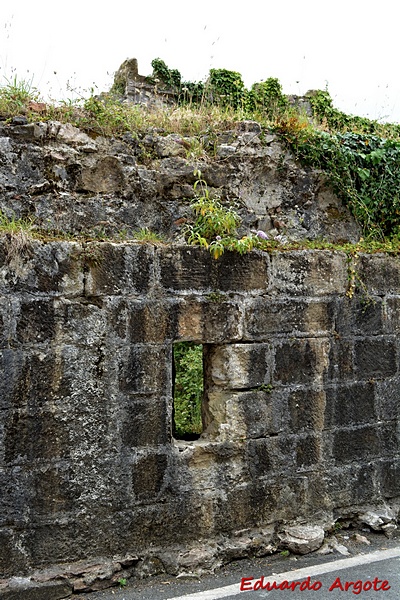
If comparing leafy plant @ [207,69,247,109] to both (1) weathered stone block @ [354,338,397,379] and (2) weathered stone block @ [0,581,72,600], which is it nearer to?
(1) weathered stone block @ [354,338,397,379]

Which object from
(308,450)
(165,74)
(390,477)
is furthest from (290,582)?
(165,74)

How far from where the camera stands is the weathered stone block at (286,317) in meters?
4.32

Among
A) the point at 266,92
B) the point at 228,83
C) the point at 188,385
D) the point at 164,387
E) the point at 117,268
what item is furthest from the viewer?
the point at 228,83

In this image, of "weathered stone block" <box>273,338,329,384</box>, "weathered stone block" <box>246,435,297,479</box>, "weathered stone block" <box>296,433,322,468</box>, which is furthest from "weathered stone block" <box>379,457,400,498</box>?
"weathered stone block" <box>273,338,329,384</box>

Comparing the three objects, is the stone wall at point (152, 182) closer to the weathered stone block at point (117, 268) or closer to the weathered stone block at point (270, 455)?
the weathered stone block at point (117, 268)

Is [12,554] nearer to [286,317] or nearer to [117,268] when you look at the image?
[117,268]

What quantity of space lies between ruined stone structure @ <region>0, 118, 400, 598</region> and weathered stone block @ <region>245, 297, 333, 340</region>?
0.02 m

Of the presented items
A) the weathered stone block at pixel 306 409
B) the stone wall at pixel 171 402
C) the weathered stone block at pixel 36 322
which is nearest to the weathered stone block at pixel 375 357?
the stone wall at pixel 171 402

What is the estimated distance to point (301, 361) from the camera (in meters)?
4.50

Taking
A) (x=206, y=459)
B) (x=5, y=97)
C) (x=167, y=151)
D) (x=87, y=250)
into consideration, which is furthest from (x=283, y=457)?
(x=5, y=97)

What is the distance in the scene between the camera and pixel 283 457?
4422 mm

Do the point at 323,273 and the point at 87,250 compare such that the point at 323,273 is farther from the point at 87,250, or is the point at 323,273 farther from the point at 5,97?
the point at 5,97

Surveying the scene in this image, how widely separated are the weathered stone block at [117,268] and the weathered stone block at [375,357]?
1996mm

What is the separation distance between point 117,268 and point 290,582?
2.53 metres
